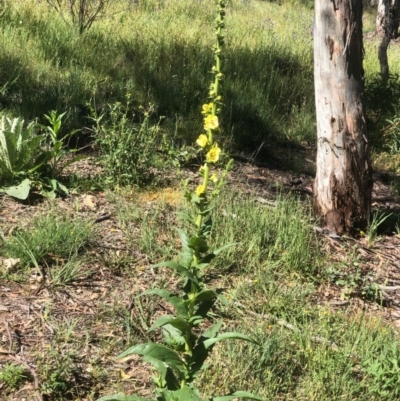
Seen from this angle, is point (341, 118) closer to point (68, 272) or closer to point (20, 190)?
point (68, 272)

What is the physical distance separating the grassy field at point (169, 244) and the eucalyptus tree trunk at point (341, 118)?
261 millimetres

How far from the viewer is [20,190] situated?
13.9 feet

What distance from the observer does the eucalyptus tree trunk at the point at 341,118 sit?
436 centimetres

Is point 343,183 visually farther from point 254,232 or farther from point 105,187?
point 105,187

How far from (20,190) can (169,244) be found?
1.24 m

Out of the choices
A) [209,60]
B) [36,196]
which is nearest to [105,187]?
[36,196]

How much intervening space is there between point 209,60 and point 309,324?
5167mm

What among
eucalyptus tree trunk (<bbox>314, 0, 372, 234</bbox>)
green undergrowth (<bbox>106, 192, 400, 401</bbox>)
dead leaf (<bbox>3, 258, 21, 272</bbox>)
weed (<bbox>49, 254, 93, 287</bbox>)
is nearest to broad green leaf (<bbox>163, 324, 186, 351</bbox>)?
green undergrowth (<bbox>106, 192, 400, 401</bbox>)

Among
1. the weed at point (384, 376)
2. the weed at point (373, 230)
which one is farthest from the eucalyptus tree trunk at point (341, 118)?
the weed at point (384, 376)

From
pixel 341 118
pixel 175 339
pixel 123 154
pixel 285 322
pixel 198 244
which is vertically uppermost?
pixel 341 118

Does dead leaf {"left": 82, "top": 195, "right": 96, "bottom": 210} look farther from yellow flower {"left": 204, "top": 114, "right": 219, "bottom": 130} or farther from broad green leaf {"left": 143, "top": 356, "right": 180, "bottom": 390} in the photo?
yellow flower {"left": 204, "top": 114, "right": 219, "bottom": 130}

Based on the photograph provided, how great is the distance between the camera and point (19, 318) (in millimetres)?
3068

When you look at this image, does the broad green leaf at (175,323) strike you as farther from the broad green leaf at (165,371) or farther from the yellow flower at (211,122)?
the yellow flower at (211,122)

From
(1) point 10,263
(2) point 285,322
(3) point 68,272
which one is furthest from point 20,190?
(2) point 285,322
